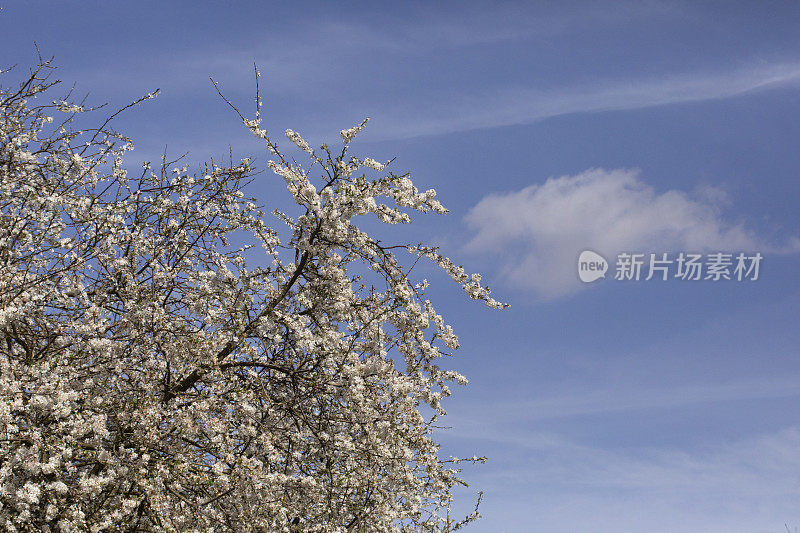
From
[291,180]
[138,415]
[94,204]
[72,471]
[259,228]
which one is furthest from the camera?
[94,204]

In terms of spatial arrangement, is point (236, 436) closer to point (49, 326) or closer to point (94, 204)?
point (49, 326)

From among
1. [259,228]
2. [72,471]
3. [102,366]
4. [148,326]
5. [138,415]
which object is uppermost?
[259,228]

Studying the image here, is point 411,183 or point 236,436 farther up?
point 411,183

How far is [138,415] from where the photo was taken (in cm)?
794

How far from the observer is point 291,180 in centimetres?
913

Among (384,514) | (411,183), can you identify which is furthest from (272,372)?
(411,183)

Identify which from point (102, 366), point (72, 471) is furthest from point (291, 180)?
point (72, 471)

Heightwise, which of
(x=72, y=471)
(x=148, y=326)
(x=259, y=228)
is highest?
(x=259, y=228)

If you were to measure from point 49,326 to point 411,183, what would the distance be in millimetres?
4954

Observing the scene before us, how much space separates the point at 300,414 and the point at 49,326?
11.1 feet

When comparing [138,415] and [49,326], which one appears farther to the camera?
[49,326]

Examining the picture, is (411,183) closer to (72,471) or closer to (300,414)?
(300,414)

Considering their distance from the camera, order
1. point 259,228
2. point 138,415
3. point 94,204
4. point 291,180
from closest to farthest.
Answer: point 138,415
point 291,180
point 259,228
point 94,204

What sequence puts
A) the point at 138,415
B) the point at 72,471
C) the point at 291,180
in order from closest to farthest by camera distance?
1. the point at 138,415
2. the point at 72,471
3. the point at 291,180
